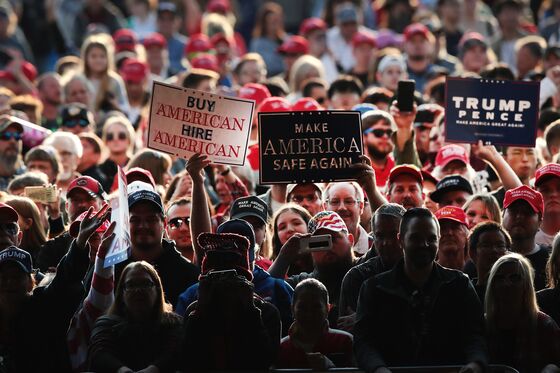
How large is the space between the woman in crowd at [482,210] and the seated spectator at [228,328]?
284 cm

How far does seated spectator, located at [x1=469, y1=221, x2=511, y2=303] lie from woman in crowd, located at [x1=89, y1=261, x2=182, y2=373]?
6.88 ft

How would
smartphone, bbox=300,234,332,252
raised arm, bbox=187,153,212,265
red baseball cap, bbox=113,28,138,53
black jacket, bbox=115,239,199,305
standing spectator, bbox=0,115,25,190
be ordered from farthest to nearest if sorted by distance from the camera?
red baseball cap, bbox=113,28,138,53
standing spectator, bbox=0,115,25,190
raised arm, bbox=187,153,212,265
black jacket, bbox=115,239,199,305
smartphone, bbox=300,234,332,252

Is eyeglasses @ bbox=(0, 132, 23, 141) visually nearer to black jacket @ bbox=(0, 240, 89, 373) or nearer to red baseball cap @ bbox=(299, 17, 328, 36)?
black jacket @ bbox=(0, 240, 89, 373)

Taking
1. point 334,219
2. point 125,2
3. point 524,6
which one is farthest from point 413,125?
point 125,2

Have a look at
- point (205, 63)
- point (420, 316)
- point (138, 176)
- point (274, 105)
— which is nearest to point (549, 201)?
point (420, 316)

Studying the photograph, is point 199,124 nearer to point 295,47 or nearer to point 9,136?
point 9,136

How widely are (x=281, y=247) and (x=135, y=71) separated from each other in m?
8.22

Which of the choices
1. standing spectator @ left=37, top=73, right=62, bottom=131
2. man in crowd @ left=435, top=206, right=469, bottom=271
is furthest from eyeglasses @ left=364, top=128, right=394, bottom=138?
standing spectator @ left=37, top=73, right=62, bottom=131

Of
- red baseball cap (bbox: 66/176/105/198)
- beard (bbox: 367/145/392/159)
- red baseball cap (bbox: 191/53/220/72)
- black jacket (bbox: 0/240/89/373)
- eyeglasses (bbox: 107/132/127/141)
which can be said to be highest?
red baseball cap (bbox: 191/53/220/72)

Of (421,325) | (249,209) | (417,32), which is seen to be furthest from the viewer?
(417,32)

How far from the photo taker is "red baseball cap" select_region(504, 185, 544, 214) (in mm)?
11523

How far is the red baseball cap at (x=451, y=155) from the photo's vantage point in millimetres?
13883

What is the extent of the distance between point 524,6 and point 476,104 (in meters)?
10.7

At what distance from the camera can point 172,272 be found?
11.0 m
